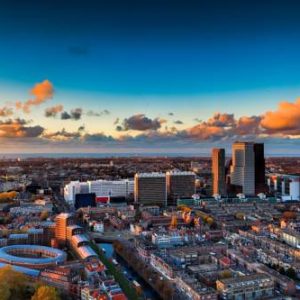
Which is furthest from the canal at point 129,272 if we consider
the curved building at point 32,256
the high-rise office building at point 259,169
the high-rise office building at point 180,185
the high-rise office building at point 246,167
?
the high-rise office building at point 259,169

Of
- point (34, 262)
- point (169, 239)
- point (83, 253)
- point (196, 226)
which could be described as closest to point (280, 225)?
point (196, 226)

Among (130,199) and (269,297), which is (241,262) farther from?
(130,199)

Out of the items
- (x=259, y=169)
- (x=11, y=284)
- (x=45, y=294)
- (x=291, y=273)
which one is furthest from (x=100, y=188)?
(x=45, y=294)

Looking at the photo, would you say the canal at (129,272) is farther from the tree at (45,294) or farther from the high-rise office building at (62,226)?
the tree at (45,294)

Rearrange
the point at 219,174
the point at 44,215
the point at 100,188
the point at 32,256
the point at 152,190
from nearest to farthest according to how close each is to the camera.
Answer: the point at 32,256 < the point at 44,215 < the point at 152,190 < the point at 100,188 < the point at 219,174

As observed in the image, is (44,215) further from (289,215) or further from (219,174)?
(219,174)
